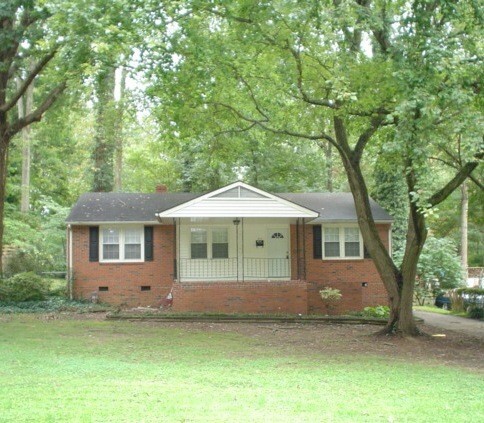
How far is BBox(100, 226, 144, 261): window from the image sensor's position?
78.3 feet

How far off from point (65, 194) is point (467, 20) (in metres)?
32.0

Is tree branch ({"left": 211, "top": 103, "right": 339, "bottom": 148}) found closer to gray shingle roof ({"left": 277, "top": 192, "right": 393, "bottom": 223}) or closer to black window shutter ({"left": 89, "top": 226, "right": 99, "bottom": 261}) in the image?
gray shingle roof ({"left": 277, "top": 192, "right": 393, "bottom": 223})

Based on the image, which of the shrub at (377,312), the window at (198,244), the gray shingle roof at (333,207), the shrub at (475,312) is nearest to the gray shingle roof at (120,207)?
the window at (198,244)

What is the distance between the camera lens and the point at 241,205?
70.7 feet

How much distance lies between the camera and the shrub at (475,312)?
23016 millimetres

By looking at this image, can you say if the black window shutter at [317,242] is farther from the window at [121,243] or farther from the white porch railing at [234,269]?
the window at [121,243]

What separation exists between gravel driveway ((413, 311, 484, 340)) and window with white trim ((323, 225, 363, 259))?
360 cm

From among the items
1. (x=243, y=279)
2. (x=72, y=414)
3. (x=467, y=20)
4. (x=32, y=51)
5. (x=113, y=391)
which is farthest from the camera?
(x=243, y=279)

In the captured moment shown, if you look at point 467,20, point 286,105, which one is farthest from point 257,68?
point 467,20

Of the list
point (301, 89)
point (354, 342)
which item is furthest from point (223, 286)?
point (301, 89)

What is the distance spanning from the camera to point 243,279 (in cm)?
2305

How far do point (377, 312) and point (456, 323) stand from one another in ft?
8.52

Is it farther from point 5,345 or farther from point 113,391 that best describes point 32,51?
point 113,391

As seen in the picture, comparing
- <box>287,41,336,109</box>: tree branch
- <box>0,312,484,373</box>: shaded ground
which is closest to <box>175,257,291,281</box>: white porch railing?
<box>0,312,484,373</box>: shaded ground
